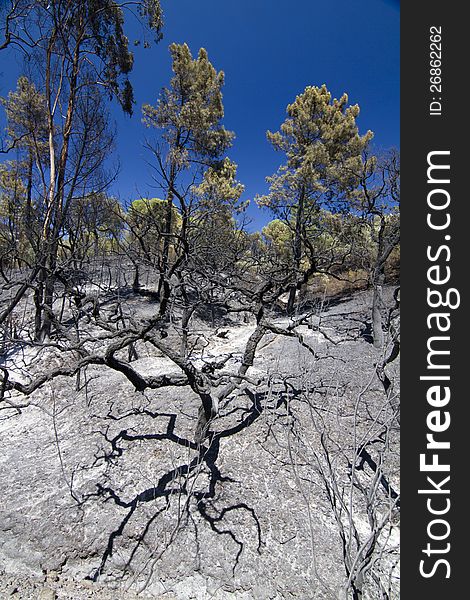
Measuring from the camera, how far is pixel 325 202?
32.7 ft

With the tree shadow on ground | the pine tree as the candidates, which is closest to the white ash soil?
the tree shadow on ground

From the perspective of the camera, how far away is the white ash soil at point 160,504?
1821mm

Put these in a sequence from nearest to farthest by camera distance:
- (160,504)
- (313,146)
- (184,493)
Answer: (160,504), (184,493), (313,146)

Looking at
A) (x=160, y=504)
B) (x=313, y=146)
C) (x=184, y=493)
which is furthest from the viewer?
(x=313, y=146)

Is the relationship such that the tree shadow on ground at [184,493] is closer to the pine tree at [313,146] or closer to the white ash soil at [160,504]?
the white ash soil at [160,504]

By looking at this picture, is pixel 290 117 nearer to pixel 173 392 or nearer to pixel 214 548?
pixel 173 392

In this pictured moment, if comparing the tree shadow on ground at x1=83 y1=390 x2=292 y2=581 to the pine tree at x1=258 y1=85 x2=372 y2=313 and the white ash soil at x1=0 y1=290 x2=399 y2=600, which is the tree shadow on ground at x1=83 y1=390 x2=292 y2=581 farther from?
the pine tree at x1=258 y1=85 x2=372 y2=313

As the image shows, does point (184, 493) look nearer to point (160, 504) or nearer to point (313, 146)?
point (160, 504)

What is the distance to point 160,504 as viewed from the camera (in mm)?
2277

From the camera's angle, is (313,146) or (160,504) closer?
(160,504)

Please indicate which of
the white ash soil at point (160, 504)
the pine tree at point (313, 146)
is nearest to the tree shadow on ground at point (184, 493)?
the white ash soil at point (160, 504)

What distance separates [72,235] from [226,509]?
855 cm

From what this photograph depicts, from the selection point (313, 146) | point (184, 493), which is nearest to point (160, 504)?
point (184, 493)

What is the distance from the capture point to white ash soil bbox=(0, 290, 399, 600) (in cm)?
182
